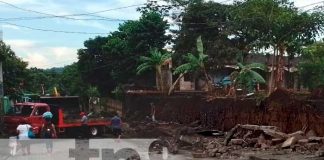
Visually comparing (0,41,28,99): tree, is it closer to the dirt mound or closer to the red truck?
the red truck

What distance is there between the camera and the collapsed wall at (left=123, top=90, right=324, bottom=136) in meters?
18.8

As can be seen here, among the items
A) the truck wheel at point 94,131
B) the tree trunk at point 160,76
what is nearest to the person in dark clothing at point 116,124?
the truck wheel at point 94,131

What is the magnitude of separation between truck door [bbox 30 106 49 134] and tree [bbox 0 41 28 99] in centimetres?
1267

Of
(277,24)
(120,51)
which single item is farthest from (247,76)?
(120,51)

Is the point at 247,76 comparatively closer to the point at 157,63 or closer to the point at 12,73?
the point at 157,63

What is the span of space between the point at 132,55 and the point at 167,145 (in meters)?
27.0

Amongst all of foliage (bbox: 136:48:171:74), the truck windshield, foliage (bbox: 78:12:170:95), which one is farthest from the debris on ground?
foliage (bbox: 78:12:170:95)

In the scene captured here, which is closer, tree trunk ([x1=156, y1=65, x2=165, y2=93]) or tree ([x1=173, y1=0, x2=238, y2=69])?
tree ([x1=173, y1=0, x2=238, y2=69])

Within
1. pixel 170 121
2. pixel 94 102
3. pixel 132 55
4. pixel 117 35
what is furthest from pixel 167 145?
pixel 94 102

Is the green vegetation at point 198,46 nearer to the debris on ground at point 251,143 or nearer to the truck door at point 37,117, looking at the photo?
the truck door at point 37,117

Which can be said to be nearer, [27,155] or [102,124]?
[27,155]

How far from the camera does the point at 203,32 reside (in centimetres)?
4153

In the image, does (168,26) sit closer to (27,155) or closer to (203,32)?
(203,32)

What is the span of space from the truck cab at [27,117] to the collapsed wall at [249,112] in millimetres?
8553
